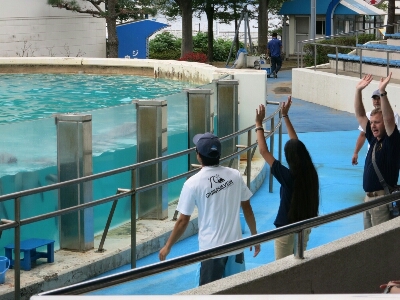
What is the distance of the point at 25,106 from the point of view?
57.7ft

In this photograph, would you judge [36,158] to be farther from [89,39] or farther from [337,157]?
[89,39]

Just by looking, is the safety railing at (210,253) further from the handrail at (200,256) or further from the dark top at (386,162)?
the dark top at (386,162)

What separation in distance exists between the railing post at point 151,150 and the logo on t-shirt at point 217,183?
140 inches

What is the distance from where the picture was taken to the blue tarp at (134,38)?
113 ft

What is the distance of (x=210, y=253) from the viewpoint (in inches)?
168

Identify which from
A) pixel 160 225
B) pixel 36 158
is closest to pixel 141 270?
pixel 36 158

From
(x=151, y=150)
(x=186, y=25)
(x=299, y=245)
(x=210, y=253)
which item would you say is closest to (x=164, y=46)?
(x=186, y=25)

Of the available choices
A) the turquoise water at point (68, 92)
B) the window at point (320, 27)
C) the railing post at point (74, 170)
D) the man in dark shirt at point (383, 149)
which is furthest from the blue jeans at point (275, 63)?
the man in dark shirt at point (383, 149)

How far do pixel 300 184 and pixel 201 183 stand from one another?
67 centimetres

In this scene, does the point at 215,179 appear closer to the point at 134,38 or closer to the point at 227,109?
the point at 227,109

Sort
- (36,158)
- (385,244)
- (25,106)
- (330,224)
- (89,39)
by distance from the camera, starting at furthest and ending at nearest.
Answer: (89,39)
(25,106)
(36,158)
(385,244)
(330,224)

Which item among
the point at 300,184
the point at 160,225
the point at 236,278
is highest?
the point at 300,184

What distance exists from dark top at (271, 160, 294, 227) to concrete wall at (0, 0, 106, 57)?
1050 inches

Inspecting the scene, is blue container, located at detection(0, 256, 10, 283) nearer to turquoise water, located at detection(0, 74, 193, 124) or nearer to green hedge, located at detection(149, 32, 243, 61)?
turquoise water, located at detection(0, 74, 193, 124)
